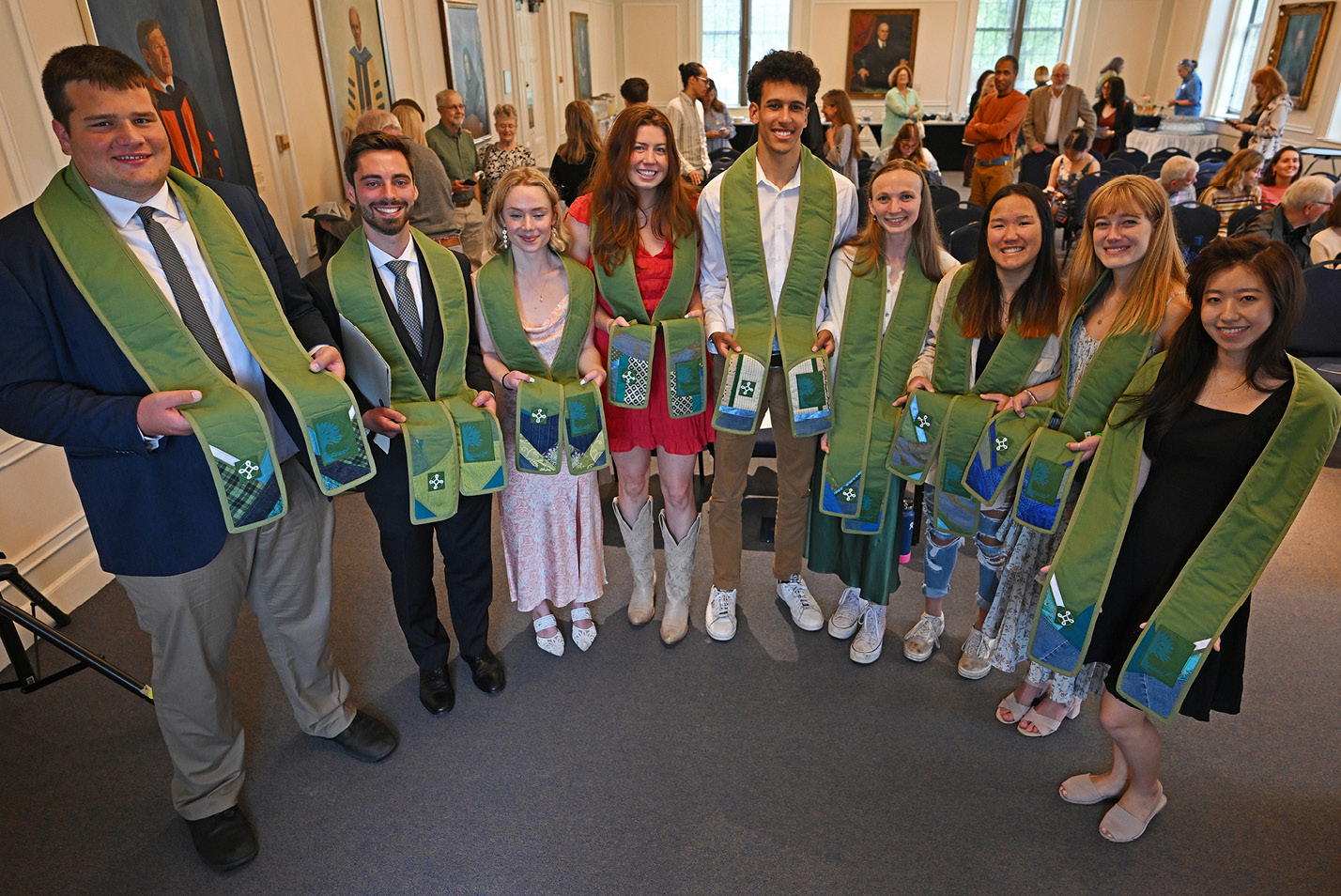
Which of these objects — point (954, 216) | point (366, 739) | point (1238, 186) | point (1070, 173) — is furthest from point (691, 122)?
point (366, 739)

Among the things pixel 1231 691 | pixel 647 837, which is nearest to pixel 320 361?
pixel 647 837

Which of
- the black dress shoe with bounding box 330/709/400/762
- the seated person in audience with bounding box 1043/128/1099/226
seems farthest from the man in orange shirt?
the black dress shoe with bounding box 330/709/400/762

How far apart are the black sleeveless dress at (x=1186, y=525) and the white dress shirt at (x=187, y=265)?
6.36ft

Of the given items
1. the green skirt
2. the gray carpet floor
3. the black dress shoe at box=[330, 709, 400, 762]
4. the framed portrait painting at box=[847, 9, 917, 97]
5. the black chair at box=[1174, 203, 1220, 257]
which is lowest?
the gray carpet floor

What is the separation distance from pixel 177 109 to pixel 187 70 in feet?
0.82

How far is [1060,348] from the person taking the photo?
2016 millimetres

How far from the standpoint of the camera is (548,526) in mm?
2568

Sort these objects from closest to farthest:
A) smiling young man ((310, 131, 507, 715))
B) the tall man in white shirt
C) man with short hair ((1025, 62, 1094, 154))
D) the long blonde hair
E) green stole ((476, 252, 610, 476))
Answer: the long blonde hair, smiling young man ((310, 131, 507, 715)), green stole ((476, 252, 610, 476)), the tall man in white shirt, man with short hair ((1025, 62, 1094, 154))

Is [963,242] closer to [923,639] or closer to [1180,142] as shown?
[923,639]

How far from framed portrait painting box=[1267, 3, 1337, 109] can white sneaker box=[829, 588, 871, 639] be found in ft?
32.6

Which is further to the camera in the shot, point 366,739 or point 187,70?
point 187,70

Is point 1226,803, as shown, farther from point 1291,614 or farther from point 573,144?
point 573,144

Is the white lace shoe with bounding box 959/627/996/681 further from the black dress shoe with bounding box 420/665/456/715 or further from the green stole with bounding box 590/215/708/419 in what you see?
the black dress shoe with bounding box 420/665/456/715

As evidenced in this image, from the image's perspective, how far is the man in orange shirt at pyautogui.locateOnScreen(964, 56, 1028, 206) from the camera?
721 centimetres
